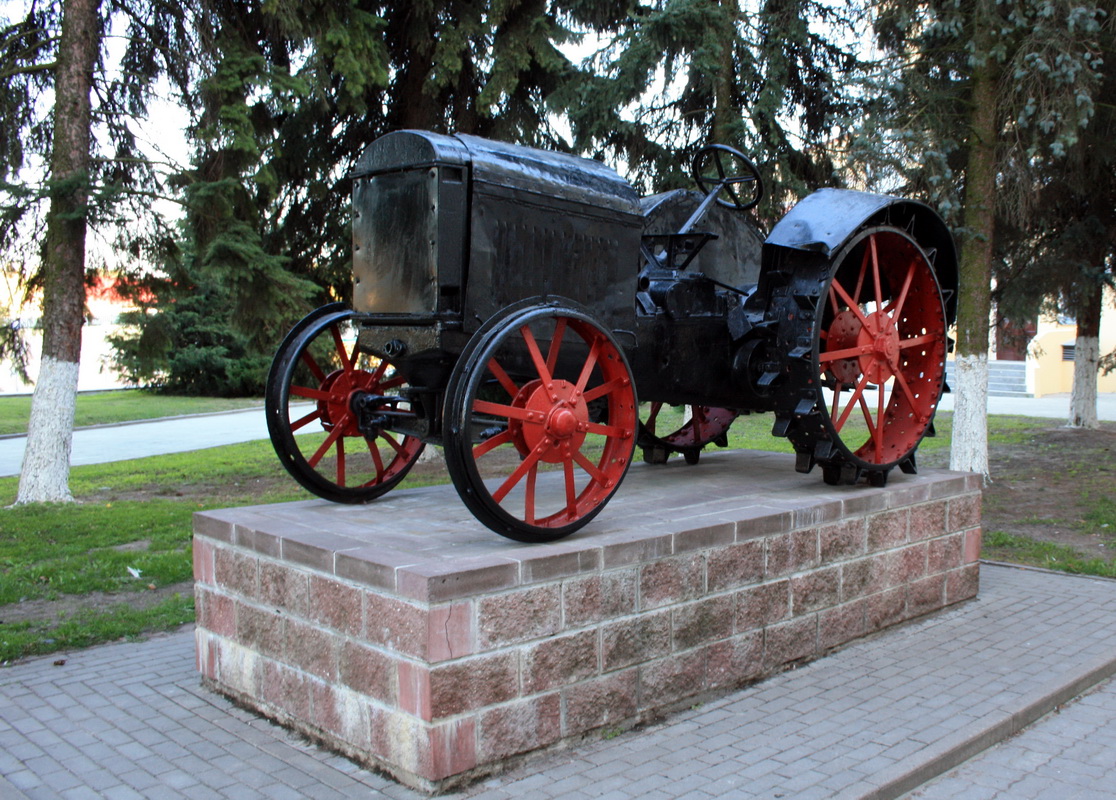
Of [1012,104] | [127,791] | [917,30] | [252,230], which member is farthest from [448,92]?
[127,791]

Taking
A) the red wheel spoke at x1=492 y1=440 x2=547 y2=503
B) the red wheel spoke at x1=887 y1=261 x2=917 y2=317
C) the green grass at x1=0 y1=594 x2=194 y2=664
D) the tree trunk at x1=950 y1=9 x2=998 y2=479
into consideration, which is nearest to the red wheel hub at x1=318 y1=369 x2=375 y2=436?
the red wheel spoke at x1=492 y1=440 x2=547 y2=503

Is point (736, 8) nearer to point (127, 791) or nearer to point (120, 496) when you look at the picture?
point (120, 496)

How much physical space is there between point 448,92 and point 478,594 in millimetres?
9733

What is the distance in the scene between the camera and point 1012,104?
9609 millimetres

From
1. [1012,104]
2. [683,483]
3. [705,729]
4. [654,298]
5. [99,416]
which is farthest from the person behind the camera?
[99,416]

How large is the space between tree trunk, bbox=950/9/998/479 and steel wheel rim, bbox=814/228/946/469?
384 centimetres

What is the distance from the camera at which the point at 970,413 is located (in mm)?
A: 10242

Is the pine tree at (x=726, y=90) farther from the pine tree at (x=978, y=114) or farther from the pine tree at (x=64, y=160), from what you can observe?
the pine tree at (x=64, y=160)

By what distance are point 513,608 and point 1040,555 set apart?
5.72 meters

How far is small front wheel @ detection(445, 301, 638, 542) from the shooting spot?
397cm

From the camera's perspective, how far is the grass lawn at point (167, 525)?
20.5 feet

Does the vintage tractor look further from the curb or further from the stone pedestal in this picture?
the curb

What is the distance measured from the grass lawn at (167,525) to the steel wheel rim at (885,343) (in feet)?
7.57

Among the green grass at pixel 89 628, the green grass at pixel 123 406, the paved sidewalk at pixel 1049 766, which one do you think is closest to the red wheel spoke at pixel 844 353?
the paved sidewalk at pixel 1049 766
